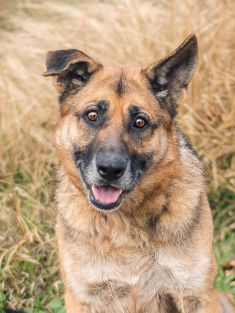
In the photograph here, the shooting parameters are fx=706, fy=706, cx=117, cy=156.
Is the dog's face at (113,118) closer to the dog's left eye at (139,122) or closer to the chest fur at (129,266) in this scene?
the dog's left eye at (139,122)

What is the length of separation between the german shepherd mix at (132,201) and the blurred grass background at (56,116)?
1.15 meters

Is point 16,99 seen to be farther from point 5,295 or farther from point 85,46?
point 5,295

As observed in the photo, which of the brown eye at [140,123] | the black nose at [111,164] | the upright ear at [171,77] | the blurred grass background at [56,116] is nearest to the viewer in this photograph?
the black nose at [111,164]

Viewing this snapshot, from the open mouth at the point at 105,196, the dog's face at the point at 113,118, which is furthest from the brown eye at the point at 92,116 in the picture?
the open mouth at the point at 105,196

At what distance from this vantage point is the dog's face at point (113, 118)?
13.0 ft

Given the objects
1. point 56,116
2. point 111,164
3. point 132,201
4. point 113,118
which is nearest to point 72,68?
point 113,118

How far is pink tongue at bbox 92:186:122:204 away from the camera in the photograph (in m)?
4.03

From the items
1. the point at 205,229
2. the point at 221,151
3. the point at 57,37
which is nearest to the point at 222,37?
the point at 221,151

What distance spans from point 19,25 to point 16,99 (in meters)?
2.08

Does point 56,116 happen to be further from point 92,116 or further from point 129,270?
point 129,270

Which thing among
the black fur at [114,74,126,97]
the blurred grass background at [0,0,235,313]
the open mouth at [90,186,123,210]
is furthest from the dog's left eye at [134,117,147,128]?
the blurred grass background at [0,0,235,313]

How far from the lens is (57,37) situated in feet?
25.2

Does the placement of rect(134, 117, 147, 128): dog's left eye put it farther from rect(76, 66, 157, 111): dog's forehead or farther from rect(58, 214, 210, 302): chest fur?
rect(58, 214, 210, 302): chest fur

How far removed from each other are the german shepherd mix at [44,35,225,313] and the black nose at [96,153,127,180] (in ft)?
0.12
